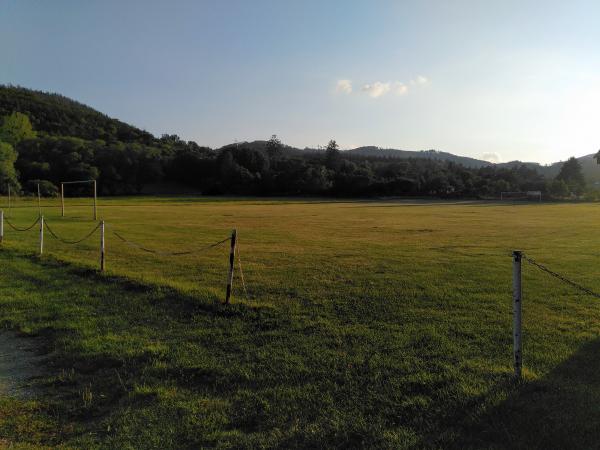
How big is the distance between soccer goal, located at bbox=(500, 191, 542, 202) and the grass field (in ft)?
322

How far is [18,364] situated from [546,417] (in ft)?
21.0

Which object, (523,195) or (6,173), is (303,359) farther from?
(523,195)

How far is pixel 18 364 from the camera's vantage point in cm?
588

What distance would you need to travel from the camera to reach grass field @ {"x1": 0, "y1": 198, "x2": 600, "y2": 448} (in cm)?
417

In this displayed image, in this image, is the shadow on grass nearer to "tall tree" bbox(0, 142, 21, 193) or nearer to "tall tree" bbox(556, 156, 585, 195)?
"tall tree" bbox(0, 142, 21, 193)

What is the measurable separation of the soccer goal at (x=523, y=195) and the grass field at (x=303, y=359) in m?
98.1

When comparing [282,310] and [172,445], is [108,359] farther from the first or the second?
[282,310]

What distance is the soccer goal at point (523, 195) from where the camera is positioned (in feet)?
324

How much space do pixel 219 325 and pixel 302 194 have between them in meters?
108

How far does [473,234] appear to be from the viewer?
76.0 feet

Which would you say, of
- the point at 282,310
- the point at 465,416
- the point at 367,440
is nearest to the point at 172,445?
the point at 367,440

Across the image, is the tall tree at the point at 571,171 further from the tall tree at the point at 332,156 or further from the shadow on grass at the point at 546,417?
the shadow on grass at the point at 546,417

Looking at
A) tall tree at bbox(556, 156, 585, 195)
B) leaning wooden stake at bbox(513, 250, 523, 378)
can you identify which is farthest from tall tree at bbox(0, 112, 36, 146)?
tall tree at bbox(556, 156, 585, 195)

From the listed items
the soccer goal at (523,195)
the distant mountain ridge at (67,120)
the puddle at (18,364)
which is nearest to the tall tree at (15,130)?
the distant mountain ridge at (67,120)
